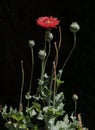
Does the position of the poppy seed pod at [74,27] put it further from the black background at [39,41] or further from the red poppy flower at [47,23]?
the black background at [39,41]

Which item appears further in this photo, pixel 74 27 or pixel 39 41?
pixel 39 41

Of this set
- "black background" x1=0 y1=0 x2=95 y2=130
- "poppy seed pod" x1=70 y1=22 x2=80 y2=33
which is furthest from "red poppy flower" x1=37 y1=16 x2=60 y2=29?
"black background" x1=0 y1=0 x2=95 y2=130

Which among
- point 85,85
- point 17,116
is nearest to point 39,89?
point 17,116

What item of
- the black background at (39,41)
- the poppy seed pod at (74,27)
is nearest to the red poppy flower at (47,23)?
the poppy seed pod at (74,27)

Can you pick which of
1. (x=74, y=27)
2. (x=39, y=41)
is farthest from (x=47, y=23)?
(x=39, y=41)

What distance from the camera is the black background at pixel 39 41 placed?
4504 mm

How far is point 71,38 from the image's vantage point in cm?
467

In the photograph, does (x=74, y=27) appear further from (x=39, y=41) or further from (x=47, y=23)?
(x=39, y=41)

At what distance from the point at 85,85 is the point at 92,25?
19.5 inches

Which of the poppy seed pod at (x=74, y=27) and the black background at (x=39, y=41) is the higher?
the poppy seed pod at (x=74, y=27)

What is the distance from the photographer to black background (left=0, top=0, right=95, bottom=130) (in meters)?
4.50

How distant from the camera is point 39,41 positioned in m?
4.70

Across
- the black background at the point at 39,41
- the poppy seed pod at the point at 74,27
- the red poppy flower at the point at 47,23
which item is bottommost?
the black background at the point at 39,41

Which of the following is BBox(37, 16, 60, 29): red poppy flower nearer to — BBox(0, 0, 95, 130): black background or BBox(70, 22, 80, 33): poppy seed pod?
BBox(70, 22, 80, 33): poppy seed pod
